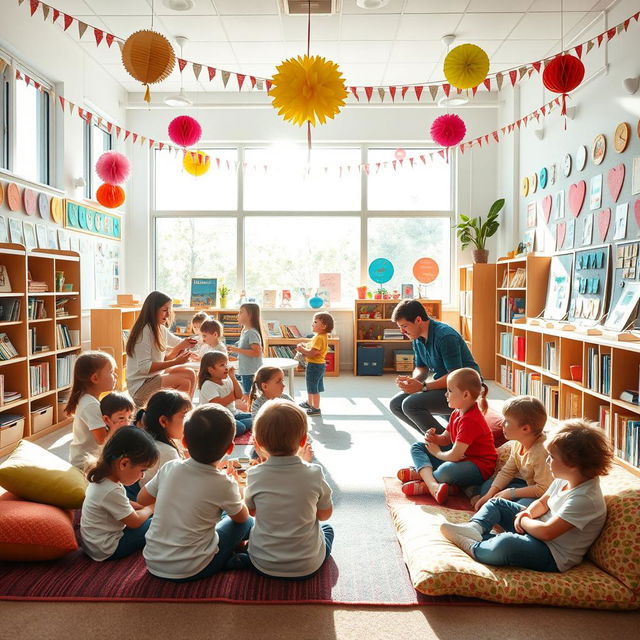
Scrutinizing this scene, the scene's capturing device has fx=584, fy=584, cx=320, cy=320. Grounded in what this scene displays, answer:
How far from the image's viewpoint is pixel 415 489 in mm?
3186

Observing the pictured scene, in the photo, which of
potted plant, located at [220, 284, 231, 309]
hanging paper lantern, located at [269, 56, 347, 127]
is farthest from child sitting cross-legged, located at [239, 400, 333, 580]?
potted plant, located at [220, 284, 231, 309]

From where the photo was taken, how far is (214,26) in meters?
5.86

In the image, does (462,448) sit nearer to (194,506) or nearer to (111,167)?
(194,506)

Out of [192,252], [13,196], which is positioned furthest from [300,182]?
[13,196]

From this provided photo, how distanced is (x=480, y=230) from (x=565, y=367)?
3.29 metres

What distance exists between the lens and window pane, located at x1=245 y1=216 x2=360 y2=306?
8375 millimetres

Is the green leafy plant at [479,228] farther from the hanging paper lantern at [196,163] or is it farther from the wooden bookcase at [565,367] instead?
the hanging paper lantern at [196,163]

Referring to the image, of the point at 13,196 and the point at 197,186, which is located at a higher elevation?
the point at 197,186

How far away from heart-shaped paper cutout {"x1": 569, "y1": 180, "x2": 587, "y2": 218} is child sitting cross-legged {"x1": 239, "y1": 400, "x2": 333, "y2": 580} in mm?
4491

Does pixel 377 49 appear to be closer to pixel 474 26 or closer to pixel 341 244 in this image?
pixel 474 26

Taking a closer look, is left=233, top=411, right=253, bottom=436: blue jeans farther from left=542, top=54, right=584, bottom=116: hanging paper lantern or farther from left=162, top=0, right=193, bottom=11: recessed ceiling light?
left=162, top=0, right=193, bottom=11: recessed ceiling light

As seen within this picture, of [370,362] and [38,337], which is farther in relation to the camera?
[370,362]

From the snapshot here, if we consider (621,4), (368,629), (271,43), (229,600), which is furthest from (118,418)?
(621,4)

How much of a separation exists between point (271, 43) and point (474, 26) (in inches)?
83.7
